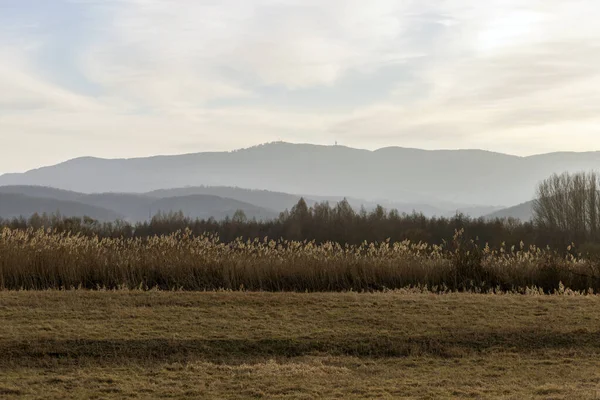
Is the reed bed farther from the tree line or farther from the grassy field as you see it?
the tree line

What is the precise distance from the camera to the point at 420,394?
664 cm

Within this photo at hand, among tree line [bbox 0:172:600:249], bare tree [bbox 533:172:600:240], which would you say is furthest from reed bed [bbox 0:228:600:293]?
bare tree [bbox 533:172:600:240]

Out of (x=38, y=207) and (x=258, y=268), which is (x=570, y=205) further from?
(x=38, y=207)

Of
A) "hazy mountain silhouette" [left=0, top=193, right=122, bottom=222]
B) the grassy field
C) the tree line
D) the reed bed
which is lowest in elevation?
the grassy field

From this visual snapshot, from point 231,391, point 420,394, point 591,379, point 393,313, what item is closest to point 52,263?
point 393,313

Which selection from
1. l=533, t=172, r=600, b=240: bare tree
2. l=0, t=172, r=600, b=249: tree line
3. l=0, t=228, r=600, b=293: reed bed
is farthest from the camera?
l=533, t=172, r=600, b=240: bare tree

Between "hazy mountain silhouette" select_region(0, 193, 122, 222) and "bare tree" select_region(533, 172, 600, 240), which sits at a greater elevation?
"hazy mountain silhouette" select_region(0, 193, 122, 222)

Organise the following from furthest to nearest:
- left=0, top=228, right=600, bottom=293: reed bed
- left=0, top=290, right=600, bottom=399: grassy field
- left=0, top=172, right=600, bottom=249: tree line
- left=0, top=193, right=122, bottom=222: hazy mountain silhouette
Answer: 1. left=0, top=193, right=122, bottom=222: hazy mountain silhouette
2. left=0, top=172, right=600, bottom=249: tree line
3. left=0, top=228, right=600, bottom=293: reed bed
4. left=0, top=290, right=600, bottom=399: grassy field

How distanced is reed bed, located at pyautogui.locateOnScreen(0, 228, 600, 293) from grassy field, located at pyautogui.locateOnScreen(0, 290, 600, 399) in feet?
5.42

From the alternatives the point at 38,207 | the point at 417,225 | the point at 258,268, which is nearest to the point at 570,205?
the point at 417,225

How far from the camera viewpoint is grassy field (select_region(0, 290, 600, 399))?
689 centimetres

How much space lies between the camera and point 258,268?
45.2 feet

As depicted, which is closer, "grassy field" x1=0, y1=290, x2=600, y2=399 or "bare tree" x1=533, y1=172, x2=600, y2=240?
"grassy field" x1=0, y1=290, x2=600, y2=399

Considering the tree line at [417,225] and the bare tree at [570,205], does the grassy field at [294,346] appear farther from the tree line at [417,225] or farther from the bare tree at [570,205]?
the bare tree at [570,205]
